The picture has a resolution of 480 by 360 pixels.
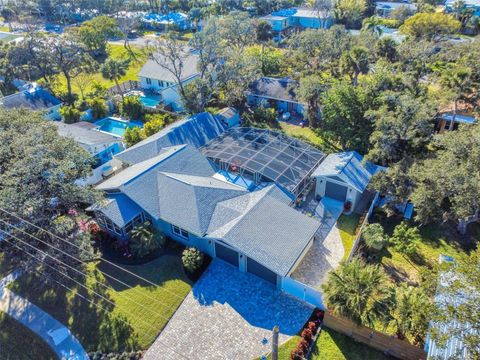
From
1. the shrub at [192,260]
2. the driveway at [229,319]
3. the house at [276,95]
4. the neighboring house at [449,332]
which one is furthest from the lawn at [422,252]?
the house at [276,95]

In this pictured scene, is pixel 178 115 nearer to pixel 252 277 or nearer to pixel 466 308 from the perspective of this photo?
pixel 252 277

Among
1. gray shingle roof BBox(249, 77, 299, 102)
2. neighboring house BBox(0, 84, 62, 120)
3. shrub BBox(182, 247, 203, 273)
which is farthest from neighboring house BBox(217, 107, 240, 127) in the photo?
neighboring house BBox(0, 84, 62, 120)

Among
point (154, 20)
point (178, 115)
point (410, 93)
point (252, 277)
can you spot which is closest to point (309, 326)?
point (252, 277)

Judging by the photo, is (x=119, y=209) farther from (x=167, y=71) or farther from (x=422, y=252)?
(x=167, y=71)

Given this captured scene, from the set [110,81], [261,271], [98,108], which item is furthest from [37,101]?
[261,271]

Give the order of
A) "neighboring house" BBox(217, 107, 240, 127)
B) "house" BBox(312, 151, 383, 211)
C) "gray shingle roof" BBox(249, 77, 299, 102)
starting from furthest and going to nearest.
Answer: "gray shingle roof" BBox(249, 77, 299, 102) < "neighboring house" BBox(217, 107, 240, 127) < "house" BBox(312, 151, 383, 211)

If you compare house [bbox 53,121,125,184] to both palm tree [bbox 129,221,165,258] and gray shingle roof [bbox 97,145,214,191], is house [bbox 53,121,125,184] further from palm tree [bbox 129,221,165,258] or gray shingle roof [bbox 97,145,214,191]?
palm tree [bbox 129,221,165,258]
